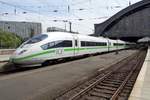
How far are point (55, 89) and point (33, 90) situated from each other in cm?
96

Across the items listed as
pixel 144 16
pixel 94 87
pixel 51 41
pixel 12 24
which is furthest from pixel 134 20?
pixel 94 87

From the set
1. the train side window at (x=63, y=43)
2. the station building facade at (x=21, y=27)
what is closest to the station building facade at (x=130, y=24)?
the station building facade at (x=21, y=27)

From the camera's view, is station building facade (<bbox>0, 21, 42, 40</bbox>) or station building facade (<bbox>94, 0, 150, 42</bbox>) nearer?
station building facade (<bbox>94, 0, 150, 42</bbox>)

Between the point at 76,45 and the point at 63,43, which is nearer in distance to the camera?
the point at 63,43

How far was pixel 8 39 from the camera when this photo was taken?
281 ft

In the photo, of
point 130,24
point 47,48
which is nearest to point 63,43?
point 47,48

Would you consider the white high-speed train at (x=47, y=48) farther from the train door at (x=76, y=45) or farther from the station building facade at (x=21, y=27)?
the station building facade at (x=21, y=27)

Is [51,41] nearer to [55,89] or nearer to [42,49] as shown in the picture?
[42,49]

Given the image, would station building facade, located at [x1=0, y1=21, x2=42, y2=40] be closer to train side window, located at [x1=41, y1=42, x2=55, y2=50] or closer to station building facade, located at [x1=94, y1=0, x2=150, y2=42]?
station building facade, located at [x1=94, y1=0, x2=150, y2=42]

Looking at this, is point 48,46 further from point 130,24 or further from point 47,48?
point 130,24

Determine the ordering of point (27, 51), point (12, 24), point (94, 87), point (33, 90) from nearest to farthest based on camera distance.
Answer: point (33, 90)
point (94, 87)
point (27, 51)
point (12, 24)

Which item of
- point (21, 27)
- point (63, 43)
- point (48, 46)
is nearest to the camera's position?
point (48, 46)

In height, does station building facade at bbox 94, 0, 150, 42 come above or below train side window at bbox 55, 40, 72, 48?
above

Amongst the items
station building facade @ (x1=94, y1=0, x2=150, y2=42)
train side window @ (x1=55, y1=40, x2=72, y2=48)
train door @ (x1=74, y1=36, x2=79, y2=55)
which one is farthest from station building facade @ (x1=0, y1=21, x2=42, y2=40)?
train side window @ (x1=55, y1=40, x2=72, y2=48)
